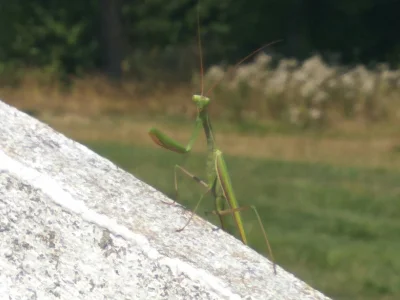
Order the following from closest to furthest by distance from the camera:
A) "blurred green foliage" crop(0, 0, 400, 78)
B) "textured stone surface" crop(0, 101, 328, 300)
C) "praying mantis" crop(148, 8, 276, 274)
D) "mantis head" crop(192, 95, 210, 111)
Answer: "textured stone surface" crop(0, 101, 328, 300)
"praying mantis" crop(148, 8, 276, 274)
"mantis head" crop(192, 95, 210, 111)
"blurred green foliage" crop(0, 0, 400, 78)

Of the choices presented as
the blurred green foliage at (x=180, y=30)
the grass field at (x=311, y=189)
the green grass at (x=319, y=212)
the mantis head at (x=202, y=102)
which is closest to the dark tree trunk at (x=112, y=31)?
the blurred green foliage at (x=180, y=30)

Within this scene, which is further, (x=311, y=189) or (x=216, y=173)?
(x=311, y=189)

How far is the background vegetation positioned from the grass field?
0.02m

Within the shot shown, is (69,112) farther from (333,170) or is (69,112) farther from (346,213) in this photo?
(346,213)

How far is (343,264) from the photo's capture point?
555 cm

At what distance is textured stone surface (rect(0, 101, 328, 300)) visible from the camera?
1.54 metres

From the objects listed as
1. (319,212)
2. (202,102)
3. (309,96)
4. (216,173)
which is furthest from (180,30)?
(216,173)

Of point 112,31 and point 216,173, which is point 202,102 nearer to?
point 216,173

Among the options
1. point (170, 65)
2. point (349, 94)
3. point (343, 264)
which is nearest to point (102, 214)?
point (343, 264)

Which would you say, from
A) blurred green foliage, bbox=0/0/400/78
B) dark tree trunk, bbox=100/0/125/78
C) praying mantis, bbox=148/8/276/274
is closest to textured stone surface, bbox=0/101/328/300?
praying mantis, bbox=148/8/276/274

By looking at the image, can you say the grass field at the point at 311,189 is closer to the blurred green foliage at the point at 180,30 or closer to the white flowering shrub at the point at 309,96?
the white flowering shrub at the point at 309,96

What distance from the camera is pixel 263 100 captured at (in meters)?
12.9

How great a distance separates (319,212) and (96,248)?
570cm

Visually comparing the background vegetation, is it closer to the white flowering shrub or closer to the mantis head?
the white flowering shrub
